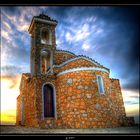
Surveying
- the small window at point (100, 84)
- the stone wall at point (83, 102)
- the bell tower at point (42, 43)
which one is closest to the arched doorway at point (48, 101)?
the stone wall at point (83, 102)

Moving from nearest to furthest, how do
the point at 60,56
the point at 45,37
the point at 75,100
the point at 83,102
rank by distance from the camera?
the point at 83,102
the point at 75,100
the point at 45,37
the point at 60,56

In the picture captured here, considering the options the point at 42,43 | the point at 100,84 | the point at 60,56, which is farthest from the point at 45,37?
the point at 100,84

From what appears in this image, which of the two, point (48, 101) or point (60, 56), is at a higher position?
point (60, 56)

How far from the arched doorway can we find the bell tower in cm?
170

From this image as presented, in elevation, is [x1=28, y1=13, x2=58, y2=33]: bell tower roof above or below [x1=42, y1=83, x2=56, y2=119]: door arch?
above

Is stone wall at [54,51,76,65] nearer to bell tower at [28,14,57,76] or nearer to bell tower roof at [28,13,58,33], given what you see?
bell tower at [28,14,57,76]

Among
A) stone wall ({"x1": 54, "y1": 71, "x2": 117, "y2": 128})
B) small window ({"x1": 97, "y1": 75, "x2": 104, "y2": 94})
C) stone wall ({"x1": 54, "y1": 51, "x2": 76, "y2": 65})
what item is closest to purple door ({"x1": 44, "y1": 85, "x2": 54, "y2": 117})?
stone wall ({"x1": 54, "y1": 71, "x2": 117, "y2": 128})

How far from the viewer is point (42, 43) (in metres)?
11.5

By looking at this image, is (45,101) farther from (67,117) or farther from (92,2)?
(92,2)

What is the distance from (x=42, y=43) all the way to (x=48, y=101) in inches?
155

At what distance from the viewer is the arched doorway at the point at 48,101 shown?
9102 millimetres

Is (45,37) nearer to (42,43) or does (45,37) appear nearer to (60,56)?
(42,43)

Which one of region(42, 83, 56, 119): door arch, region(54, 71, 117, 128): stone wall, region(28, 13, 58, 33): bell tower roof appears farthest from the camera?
region(28, 13, 58, 33): bell tower roof

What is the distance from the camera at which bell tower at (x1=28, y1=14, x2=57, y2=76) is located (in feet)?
36.2
